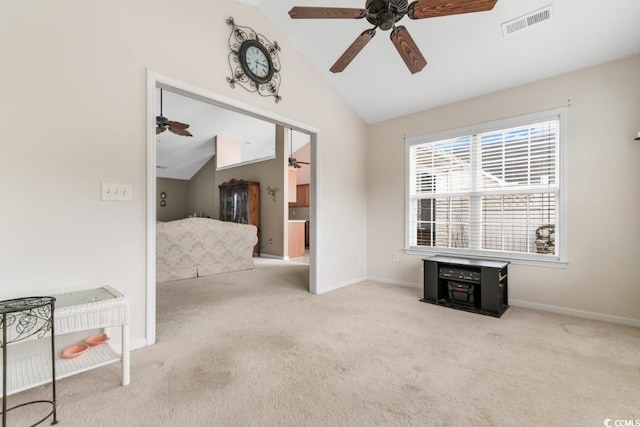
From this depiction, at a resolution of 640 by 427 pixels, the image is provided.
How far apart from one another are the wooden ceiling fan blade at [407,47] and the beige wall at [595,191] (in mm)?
1702

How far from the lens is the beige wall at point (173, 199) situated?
9805 millimetres

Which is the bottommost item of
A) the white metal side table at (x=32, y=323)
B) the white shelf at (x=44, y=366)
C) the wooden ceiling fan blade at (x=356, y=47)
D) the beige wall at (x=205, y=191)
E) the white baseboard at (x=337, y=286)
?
the white baseboard at (x=337, y=286)

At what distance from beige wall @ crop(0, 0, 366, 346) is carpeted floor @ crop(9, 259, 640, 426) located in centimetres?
60

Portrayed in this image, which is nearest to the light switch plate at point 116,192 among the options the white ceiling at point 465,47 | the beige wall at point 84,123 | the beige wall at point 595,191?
the beige wall at point 84,123

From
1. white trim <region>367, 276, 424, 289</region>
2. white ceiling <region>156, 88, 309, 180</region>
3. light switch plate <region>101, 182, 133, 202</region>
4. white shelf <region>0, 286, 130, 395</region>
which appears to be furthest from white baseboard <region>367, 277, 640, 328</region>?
white ceiling <region>156, 88, 309, 180</region>

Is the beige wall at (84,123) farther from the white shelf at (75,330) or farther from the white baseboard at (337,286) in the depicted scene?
the white baseboard at (337,286)

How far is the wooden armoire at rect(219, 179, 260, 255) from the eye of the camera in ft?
23.5

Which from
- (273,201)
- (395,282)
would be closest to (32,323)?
(395,282)

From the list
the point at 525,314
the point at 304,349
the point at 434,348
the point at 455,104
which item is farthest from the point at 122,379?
the point at 455,104

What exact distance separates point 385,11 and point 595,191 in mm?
2627

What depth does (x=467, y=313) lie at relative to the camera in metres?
2.89

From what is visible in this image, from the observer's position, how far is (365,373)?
1781 millimetres

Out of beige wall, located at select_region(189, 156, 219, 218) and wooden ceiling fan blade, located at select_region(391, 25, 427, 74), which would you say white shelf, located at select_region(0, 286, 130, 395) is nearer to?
wooden ceiling fan blade, located at select_region(391, 25, 427, 74)

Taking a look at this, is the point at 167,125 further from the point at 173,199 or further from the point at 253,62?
the point at 173,199
